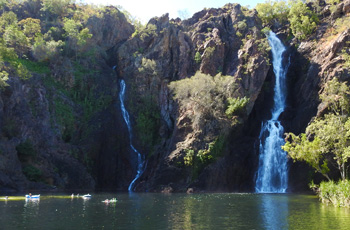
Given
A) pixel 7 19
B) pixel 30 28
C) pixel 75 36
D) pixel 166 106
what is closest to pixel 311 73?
pixel 166 106

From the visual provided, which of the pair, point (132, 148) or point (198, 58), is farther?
point (198, 58)

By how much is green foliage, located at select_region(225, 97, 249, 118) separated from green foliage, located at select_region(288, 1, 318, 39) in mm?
23740

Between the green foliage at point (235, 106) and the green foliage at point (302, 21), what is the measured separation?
23740 millimetres

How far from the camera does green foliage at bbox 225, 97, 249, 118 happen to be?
2330 inches

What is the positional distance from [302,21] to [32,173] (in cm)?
6126

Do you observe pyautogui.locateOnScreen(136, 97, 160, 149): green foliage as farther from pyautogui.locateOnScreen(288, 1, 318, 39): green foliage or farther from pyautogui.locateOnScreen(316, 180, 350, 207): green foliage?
pyautogui.locateOnScreen(316, 180, 350, 207): green foliage

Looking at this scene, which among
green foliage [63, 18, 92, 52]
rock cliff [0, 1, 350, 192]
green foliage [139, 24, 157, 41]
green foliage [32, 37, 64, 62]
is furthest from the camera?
green foliage [139, 24, 157, 41]

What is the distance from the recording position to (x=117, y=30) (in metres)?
90.0

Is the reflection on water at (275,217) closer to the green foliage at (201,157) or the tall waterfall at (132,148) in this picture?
the green foliage at (201,157)

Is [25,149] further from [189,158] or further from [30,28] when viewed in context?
[30,28]

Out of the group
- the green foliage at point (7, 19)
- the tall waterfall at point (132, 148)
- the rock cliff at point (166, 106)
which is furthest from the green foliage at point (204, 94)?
the green foliage at point (7, 19)

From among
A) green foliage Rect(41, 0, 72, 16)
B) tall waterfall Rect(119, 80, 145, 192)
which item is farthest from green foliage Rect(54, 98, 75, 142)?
green foliage Rect(41, 0, 72, 16)

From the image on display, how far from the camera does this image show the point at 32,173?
2112 inches

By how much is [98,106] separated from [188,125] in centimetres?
2059
